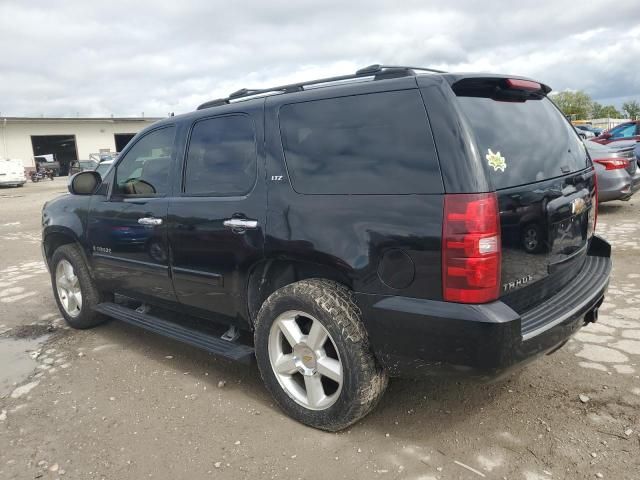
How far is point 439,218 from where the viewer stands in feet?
7.55

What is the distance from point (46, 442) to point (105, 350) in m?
1.38

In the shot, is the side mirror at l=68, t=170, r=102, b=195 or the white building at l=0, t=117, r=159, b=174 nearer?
the side mirror at l=68, t=170, r=102, b=195

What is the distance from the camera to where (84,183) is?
4.33 m

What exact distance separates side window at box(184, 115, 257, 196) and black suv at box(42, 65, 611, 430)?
0.5 inches

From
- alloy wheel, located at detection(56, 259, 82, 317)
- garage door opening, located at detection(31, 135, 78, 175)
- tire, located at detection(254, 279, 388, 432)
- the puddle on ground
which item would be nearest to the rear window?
tire, located at detection(254, 279, 388, 432)

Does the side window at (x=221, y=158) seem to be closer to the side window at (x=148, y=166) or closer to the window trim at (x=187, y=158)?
the window trim at (x=187, y=158)

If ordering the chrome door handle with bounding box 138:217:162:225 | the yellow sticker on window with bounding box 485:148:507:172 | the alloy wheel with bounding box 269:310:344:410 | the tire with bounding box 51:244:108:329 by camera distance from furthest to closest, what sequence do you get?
the tire with bounding box 51:244:108:329 → the chrome door handle with bounding box 138:217:162:225 → the alloy wheel with bounding box 269:310:344:410 → the yellow sticker on window with bounding box 485:148:507:172

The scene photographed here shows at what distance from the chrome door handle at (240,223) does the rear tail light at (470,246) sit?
1201 mm

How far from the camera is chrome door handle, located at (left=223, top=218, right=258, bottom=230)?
9.90ft

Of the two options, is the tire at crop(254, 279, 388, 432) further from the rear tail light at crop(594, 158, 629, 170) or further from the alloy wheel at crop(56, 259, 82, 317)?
the rear tail light at crop(594, 158, 629, 170)

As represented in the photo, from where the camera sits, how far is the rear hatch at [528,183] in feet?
7.94

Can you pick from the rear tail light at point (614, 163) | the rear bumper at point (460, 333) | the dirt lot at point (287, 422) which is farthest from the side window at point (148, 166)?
the rear tail light at point (614, 163)

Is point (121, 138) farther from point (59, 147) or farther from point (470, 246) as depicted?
point (470, 246)

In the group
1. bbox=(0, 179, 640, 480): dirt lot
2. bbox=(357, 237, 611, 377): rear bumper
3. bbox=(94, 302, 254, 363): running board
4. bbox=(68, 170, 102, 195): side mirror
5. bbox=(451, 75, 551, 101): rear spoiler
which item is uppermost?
bbox=(451, 75, 551, 101): rear spoiler
